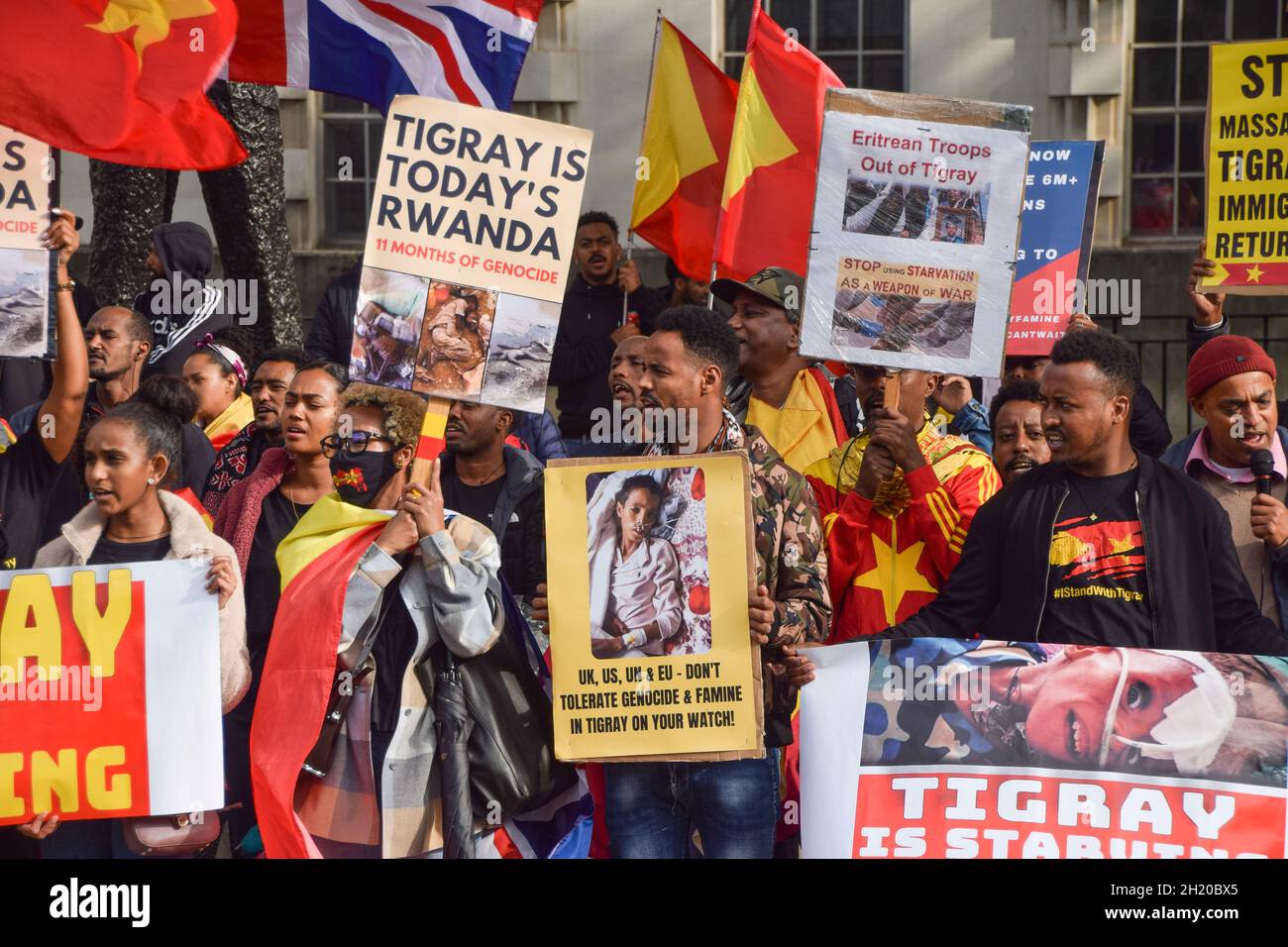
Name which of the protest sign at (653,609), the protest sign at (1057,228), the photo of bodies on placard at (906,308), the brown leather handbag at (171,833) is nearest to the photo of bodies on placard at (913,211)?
the photo of bodies on placard at (906,308)

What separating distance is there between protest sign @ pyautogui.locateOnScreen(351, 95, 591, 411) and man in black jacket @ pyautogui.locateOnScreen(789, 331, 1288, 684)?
50.0 inches

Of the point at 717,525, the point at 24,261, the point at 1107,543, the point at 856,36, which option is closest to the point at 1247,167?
the point at 1107,543

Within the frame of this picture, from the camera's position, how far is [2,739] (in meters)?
5.39

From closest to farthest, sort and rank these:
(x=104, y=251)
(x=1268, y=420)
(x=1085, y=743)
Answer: (x=1085, y=743) → (x=1268, y=420) → (x=104, y=251)

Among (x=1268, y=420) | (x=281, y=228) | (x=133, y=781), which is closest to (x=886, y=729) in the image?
(x=1268, y=420)

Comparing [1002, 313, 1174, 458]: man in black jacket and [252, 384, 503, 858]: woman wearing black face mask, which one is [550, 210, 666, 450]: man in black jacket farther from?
[252, 384, 503, 858]: woman wearing black face mask

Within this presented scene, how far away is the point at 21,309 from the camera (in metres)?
6.10

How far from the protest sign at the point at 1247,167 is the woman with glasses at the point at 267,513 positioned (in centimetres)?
343

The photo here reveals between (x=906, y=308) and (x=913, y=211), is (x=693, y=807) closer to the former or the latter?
(x=906, y=308)

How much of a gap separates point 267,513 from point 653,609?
1.50 m

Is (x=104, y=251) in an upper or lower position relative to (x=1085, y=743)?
upper

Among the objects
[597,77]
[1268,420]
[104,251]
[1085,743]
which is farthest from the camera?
[597,77]

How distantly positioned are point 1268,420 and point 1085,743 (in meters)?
1.41

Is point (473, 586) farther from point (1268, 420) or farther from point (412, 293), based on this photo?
point (1268, 420)
